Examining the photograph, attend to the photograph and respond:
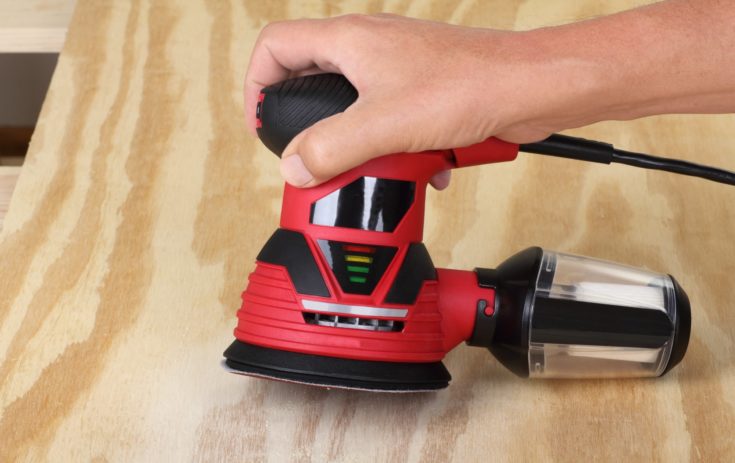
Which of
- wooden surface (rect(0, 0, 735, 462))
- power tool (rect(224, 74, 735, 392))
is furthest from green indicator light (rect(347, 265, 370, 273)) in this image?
wooden surface (rect(0, 0, 735, 462))

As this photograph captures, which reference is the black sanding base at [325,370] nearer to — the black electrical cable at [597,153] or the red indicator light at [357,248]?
the red indicator light at [357,248]

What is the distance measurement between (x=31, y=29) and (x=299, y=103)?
1.28 meters

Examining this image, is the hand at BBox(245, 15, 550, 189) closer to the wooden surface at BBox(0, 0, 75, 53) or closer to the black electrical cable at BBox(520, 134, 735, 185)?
the black electrical cable at BBox(520, 134, 735, 185)

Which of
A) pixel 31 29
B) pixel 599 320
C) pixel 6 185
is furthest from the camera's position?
pixel 31 29

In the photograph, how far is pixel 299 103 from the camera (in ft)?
4.06

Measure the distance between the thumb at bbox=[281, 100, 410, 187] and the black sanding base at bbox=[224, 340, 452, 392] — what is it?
0.23 metres

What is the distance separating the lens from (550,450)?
4.24ft

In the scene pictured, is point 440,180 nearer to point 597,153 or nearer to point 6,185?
point 597,153

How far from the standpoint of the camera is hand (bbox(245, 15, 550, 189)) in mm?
1177

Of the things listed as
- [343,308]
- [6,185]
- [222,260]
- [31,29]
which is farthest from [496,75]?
[31,29]

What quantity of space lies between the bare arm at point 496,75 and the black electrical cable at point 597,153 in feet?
0.30

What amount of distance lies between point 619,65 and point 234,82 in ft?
3.39

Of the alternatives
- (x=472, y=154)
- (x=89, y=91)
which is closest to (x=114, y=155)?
(x=89, y=91)

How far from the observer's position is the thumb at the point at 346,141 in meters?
1.17
